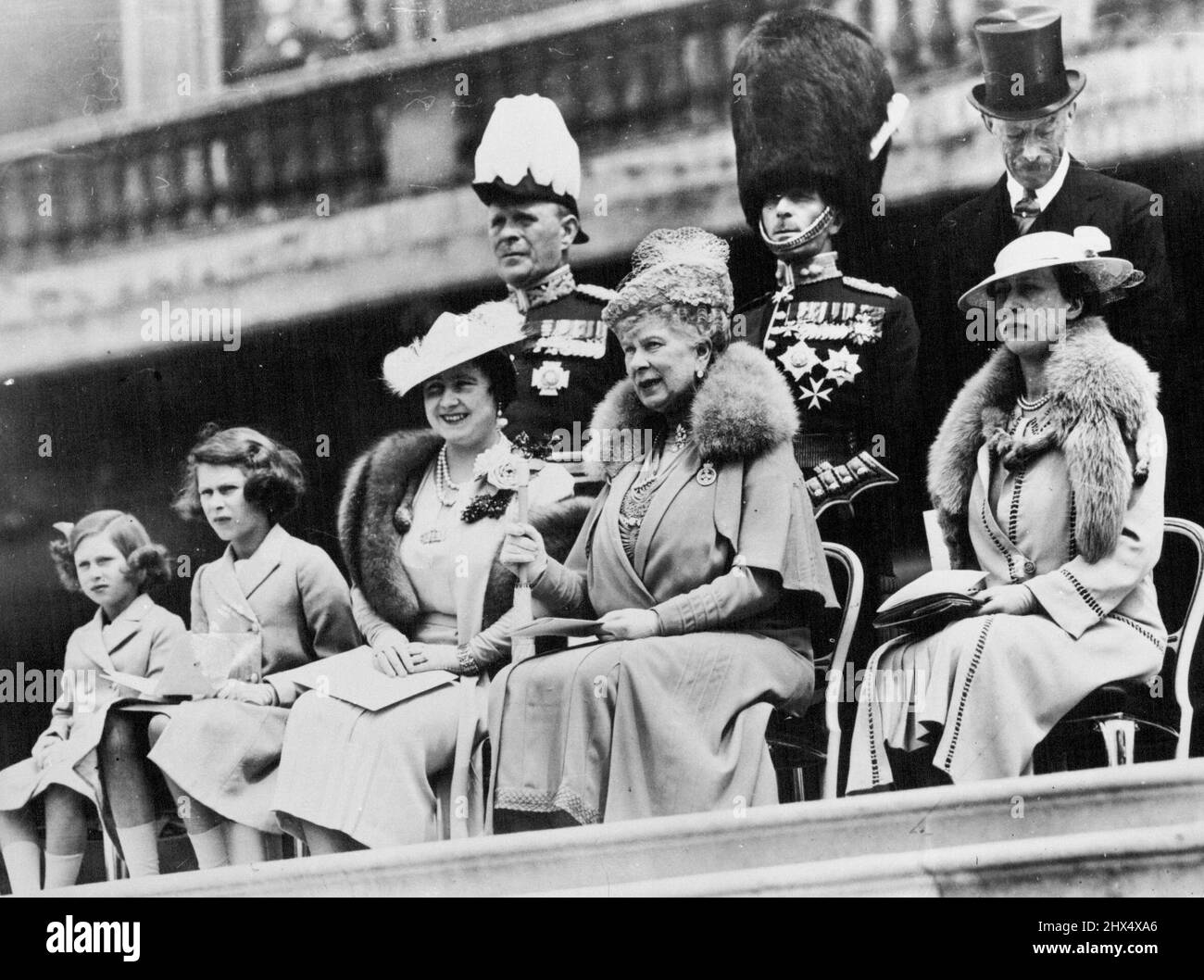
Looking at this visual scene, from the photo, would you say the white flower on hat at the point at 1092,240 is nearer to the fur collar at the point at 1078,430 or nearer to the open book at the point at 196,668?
the fur collar at the point at 1078,430

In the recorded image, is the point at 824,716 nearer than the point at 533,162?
Yes

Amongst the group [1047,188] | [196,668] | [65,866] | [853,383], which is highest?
[1047,188]

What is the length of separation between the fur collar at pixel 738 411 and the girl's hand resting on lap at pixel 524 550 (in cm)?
47

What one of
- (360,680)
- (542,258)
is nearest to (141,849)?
(360,680)

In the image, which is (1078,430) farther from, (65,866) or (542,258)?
(65,866)

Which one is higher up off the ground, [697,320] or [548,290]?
[548,290]

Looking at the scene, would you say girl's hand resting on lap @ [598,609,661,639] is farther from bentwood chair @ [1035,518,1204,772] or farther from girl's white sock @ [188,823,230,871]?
girl's white sock @ [188,823,230,871]

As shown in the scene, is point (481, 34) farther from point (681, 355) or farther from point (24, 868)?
point (24, 868)

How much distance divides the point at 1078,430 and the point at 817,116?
162 centimetres

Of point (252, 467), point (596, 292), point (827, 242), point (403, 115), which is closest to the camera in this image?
point (827, 242)

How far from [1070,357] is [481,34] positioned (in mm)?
2734

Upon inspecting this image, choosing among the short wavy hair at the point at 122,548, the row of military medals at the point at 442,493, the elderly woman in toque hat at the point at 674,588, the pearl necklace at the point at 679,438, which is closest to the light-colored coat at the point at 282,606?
the short wavy hair at the point at 122,548

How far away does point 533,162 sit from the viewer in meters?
8.76
